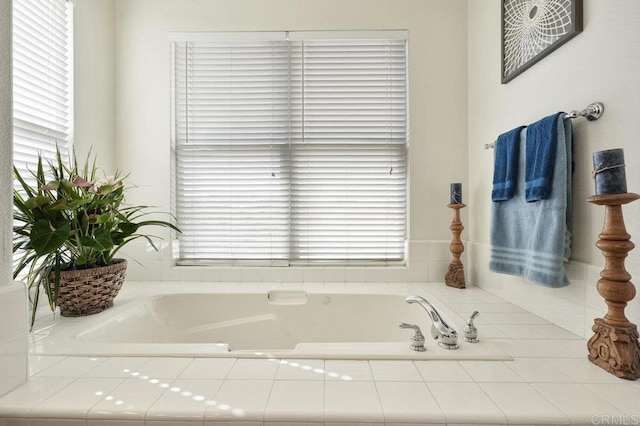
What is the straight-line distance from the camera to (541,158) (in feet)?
3.80

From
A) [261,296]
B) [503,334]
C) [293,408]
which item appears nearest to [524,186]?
[503,334]

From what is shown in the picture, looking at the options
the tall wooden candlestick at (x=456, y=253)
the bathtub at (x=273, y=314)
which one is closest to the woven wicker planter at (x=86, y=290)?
the bathtub at (x=273, y=314)

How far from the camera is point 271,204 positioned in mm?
1966

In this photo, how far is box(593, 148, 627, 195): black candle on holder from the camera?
2.63 feet

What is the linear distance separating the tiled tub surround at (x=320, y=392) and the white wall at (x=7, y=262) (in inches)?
3.0

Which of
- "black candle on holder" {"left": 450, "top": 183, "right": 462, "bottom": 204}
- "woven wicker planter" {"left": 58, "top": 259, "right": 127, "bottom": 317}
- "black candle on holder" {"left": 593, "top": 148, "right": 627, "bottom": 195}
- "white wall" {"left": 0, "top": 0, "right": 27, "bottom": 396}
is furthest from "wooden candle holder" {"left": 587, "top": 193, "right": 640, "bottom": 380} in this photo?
"woven wicker planter" {"left": 58, "top": 259, "right": 127, "bottom": 317}

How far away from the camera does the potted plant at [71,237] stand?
43.3 inches

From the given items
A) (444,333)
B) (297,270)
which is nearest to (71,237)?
(297,270)

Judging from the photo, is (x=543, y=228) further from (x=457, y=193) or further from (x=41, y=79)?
(x=41, y=79)

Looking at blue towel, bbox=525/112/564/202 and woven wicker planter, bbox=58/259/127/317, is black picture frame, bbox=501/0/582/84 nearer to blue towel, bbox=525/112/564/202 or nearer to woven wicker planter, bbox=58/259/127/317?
blue towel, bbox=525/112/564/202

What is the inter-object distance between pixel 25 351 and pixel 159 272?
44.2 inches

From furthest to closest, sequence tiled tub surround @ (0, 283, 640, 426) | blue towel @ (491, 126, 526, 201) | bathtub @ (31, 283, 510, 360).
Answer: bathtub @ (31, 283, 510, 360) → blue towel @ (491, 126, 526, 201) → tiled tub surround @ (0, 283, 640, 426)

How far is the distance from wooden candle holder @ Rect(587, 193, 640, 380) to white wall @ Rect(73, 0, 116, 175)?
2224mm

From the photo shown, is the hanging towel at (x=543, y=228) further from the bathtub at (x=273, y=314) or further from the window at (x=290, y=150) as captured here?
the window at (x=290, y=150)
